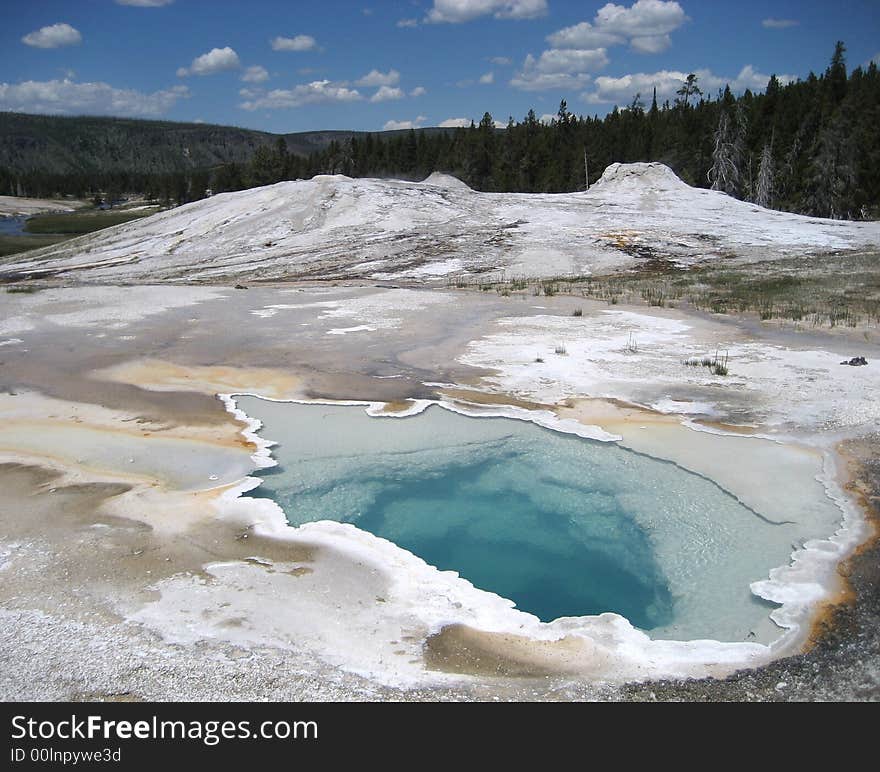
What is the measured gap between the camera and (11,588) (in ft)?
14.0

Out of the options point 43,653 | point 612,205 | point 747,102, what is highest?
point 747,102

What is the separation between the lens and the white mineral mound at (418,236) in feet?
61.8

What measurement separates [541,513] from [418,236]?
1646cm

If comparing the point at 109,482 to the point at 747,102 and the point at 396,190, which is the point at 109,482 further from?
the point at 747,102

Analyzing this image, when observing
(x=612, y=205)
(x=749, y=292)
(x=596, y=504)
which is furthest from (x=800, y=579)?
(x=612, y=205)

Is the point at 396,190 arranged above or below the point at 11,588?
above

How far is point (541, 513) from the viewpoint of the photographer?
5.71 metres

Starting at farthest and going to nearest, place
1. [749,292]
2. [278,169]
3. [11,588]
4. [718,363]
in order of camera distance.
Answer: [278,169] → [749,292] → [718,363] → [11,588]

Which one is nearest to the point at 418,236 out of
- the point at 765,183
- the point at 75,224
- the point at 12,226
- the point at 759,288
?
the point at 759,288

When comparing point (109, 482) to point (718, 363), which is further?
point (718, 363)

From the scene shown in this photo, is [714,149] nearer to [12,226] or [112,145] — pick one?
[12,226]

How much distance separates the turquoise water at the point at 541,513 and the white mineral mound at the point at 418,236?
36.0 ft

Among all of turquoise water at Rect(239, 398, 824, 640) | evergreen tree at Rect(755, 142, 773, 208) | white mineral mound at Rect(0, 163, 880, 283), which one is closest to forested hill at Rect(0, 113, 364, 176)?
evergreen tree at Rect(755, 142, 773, 208)

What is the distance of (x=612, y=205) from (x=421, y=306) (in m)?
13.7
